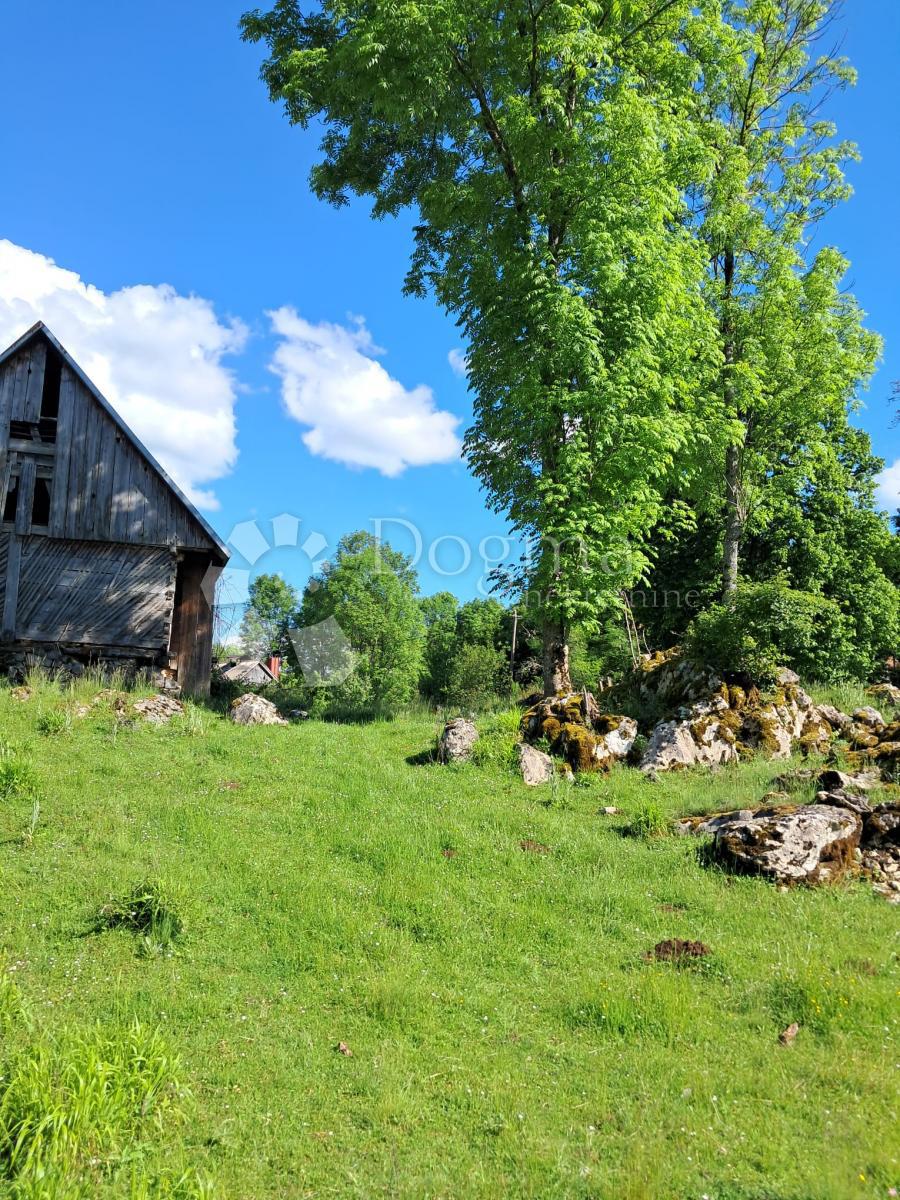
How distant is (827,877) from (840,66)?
75.7ft

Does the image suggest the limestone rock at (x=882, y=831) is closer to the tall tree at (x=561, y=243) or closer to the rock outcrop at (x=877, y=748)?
the rock outcrop at (x=877, y=748)

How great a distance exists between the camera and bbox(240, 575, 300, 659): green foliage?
7244 cm

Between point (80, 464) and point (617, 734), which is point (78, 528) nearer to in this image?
point (80, 464)

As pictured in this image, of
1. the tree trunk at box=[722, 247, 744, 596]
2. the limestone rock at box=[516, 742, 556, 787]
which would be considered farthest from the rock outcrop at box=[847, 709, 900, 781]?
the tree trunk at box=[722, 247, 744, 596]

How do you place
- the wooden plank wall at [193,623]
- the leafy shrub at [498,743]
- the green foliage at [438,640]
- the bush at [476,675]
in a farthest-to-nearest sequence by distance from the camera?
the green foliage at [438,640]
the bush at [476,675]
the wooden plank wall at [193,623]
the leafy shrub at [498,743]

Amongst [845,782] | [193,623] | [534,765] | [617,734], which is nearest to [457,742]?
[534,765]

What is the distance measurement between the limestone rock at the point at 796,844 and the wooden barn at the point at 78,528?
1530cm

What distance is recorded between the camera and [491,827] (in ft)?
32.6

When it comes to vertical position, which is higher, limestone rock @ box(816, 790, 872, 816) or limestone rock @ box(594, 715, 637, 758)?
limestone rock @ box(594, 715, 637, 758)

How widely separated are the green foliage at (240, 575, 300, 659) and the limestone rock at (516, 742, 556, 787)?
177ft

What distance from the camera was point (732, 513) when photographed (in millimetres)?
20422

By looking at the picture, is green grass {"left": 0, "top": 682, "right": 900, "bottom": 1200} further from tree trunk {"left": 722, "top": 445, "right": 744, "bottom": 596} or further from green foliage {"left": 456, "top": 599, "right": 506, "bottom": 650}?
green foliage {"left": 456, "top": 599, "right": 506, "bottom": 650}

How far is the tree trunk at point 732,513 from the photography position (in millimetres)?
20188

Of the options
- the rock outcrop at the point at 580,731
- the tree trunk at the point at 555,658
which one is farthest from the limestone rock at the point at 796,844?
the tree trunk at the point at 555,658
